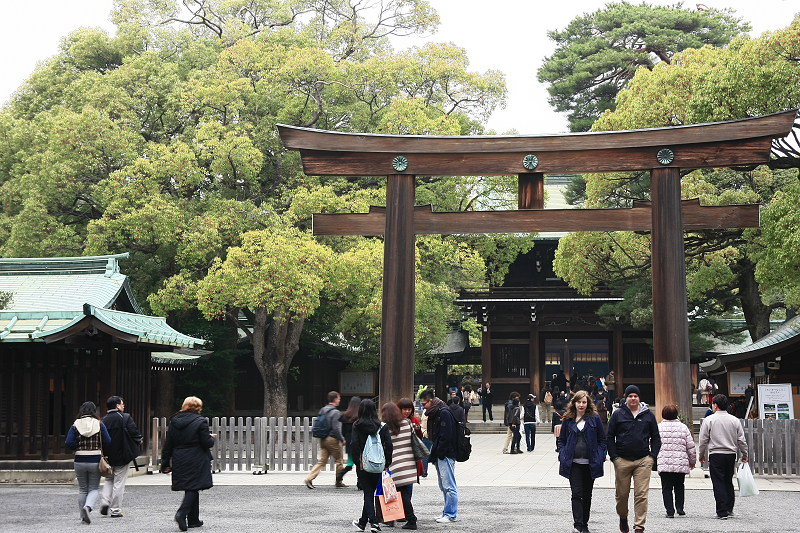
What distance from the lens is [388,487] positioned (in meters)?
9.51

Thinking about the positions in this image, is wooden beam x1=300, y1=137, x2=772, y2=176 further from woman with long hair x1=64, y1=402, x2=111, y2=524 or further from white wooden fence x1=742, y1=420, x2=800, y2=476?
woman with long hair x1=64, y1=402, x2=111, y2=524

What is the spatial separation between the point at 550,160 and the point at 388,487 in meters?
7.96

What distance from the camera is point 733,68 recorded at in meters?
16.8

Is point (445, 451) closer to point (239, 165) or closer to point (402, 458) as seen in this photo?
point (402, 458)

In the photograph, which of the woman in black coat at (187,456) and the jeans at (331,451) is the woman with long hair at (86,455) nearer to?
the woman in black coat at (187,456)

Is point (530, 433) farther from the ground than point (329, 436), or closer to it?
closer to it

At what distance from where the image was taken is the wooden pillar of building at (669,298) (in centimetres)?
1435

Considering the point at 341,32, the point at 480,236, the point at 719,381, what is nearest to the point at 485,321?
the point at 480,236

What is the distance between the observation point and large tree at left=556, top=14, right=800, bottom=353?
1638 centimetres

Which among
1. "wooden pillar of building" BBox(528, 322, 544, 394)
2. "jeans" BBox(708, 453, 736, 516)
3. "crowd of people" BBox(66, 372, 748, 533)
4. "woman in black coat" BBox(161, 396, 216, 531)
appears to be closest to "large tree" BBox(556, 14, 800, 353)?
"wooden pillar of building" BBox(528, 322, 544, 394)

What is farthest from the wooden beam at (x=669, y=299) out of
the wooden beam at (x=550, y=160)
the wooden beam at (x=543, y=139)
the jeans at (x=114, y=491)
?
the jeans at (x=114, y=491)

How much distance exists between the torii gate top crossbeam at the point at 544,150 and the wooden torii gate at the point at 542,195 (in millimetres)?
18

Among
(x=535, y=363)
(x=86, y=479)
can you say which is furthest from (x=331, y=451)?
(x=535, y=363)

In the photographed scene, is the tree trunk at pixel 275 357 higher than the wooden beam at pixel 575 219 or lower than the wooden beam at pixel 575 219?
lower
